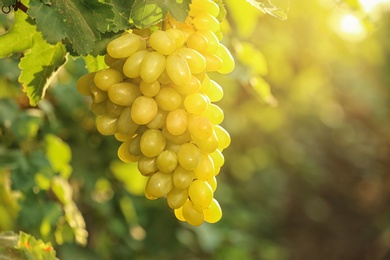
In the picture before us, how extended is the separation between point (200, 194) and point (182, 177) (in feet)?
0.11

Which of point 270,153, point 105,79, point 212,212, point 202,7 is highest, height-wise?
point 202,7

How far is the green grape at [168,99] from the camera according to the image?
926 mm

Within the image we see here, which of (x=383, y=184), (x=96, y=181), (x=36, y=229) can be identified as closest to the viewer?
(x=36, y=229)

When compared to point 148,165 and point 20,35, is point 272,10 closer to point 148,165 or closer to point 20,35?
point 148,165

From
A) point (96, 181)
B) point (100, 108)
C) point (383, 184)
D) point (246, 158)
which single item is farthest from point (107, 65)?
point (383, 184)

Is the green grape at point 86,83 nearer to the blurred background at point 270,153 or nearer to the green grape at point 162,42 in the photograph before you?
the green grape at point 162,42

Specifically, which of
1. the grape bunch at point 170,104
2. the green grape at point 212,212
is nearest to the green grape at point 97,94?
the grape bunch at point 170,104

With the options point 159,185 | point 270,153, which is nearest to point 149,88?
point 159,185

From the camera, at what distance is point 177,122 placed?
92 cm

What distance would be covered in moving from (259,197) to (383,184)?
4.26ft

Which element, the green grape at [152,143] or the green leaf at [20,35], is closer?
the green grape at [152,143]

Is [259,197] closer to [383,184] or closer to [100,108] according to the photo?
[383,184]

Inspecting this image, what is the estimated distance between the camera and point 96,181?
2229 mm

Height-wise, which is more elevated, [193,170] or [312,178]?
[193,170]
